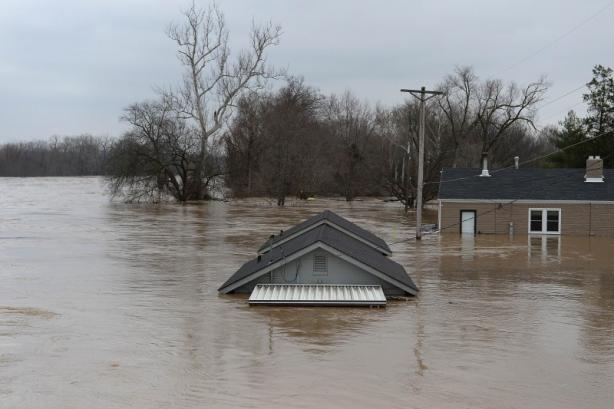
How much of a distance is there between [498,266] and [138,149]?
176 ft

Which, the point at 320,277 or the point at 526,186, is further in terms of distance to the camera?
the point at 526,186

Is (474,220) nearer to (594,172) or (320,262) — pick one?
(594,172)

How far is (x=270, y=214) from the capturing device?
2308 inches

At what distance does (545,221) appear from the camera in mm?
39438

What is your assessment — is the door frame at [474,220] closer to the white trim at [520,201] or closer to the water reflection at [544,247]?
the white trim at [520,201]

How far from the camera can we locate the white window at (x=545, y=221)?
1548 inches

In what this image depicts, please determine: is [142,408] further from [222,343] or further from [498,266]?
[498,266]

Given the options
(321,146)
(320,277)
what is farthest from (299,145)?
(320,277)

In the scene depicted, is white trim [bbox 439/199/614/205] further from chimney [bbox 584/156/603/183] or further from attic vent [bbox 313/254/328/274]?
attic vent [bbox 313/254/328/274]

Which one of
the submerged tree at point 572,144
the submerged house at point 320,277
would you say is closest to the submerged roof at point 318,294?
the submerged house at point 320,277

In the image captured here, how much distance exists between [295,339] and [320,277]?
4478 millimetres

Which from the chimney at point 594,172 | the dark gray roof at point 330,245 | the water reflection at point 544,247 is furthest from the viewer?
the chimney at point 594,172

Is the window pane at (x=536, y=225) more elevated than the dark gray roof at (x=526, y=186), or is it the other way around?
the dark gray roof at (x=526, y=186)

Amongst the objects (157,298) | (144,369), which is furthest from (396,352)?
(157,298)
